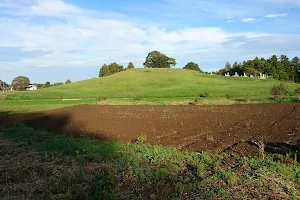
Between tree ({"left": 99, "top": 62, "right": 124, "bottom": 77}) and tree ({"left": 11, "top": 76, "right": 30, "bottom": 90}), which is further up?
tree ({"left": 99, "top": 62, "right": 124, "bottom": 77})

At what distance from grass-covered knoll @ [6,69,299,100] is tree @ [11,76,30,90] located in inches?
2069

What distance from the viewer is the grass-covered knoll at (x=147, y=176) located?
5.52m

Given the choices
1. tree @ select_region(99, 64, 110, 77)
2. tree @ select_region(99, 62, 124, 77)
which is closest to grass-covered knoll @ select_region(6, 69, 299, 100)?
tree @ select_region(99, 64, 110, 77)

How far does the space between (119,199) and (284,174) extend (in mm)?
3403

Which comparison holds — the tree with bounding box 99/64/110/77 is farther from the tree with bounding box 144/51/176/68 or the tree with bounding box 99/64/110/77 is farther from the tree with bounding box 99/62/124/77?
the tree with bounding box 144/51/176/68

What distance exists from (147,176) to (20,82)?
124 metres

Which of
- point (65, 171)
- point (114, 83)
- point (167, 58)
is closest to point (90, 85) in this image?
point (114, 83)

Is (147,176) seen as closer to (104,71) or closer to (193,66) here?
(104,71)

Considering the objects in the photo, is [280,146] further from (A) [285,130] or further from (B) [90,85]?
(B) [90,85]

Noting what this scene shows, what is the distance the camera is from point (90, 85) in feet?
236

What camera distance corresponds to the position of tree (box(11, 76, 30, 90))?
11656 cm

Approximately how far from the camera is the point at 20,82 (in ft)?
394

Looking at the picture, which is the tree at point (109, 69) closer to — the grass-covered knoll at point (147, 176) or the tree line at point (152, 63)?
the tree line at point (152, 63)

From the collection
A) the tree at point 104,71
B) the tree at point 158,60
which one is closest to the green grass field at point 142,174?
the tree at point 104,71
